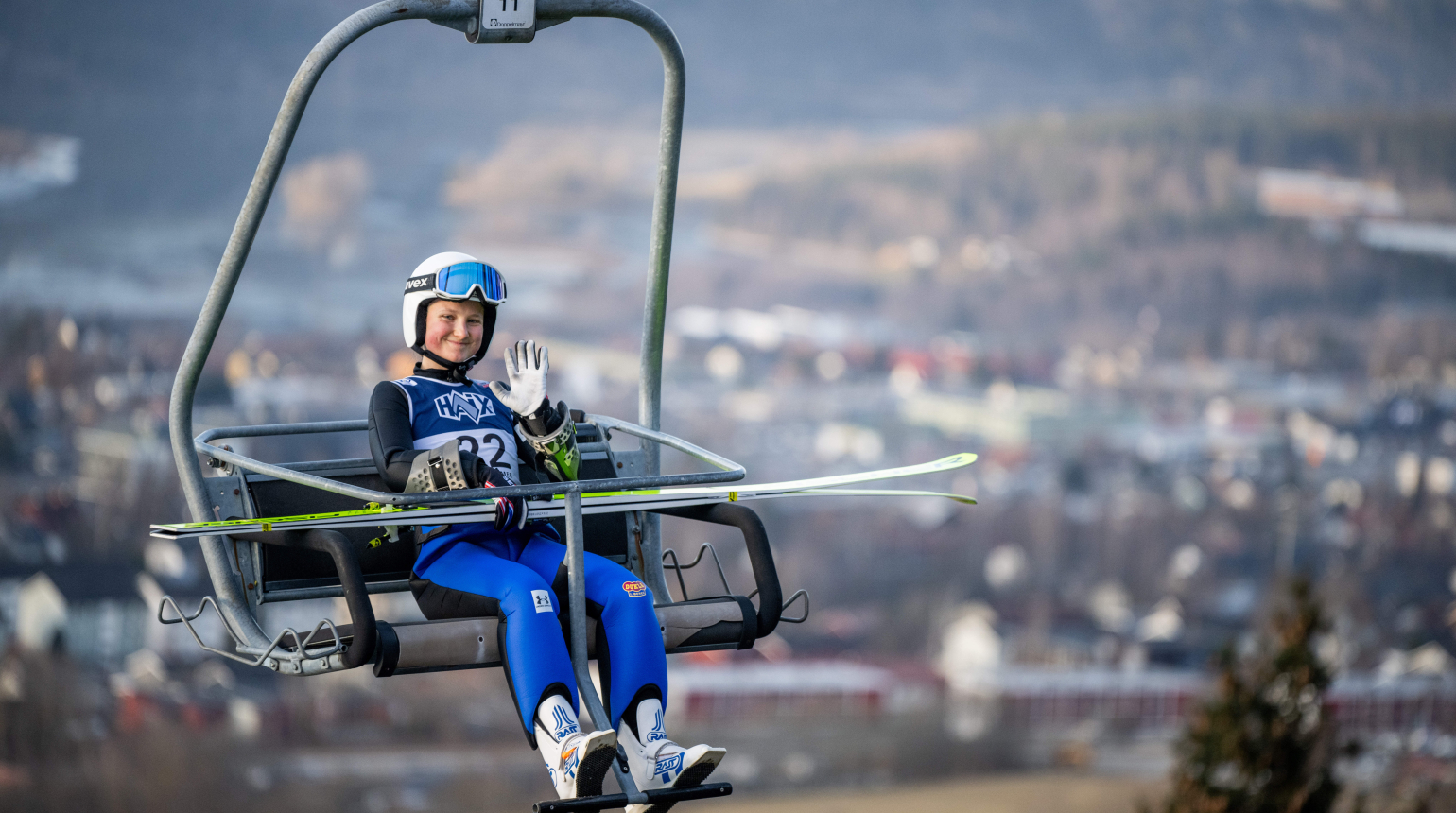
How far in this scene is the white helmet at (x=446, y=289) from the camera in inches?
219

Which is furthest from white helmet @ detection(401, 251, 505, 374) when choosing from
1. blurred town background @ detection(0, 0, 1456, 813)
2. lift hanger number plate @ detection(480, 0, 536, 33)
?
blurred town background @ detection(0, 0, 1456, 813)

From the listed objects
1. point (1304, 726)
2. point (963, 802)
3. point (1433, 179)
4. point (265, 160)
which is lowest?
point (963, 802)

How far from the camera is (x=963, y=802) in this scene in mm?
70938

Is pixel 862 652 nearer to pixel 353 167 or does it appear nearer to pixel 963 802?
pixel 963 802

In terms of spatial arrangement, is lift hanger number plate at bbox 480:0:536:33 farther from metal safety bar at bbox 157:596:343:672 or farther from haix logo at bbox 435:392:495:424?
metal safety bar at bbox 157:596:343:672

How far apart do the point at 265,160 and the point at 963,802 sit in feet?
226

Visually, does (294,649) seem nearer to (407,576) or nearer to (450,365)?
(407,576)

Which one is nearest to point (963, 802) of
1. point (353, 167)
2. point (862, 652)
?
point (862, 652)

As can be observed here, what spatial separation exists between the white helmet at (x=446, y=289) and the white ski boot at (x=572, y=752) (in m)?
1.36

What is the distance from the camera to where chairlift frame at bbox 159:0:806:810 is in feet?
16.2

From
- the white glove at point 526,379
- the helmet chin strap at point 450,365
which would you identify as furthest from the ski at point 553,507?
the helmet chin strap at point 450,365

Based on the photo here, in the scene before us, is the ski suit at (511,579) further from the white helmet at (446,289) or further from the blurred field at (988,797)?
the blurred field at (988,797)

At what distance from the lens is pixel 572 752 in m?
4.73

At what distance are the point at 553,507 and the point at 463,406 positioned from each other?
0.62 meters
